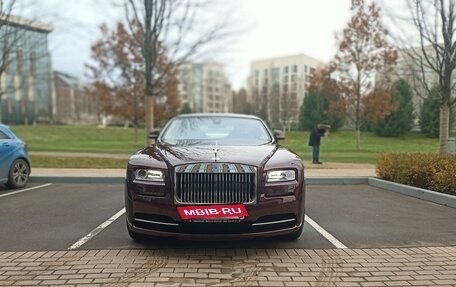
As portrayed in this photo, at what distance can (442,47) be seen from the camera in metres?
12.1

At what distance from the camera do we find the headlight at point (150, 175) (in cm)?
444

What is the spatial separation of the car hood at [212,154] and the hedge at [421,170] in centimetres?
474

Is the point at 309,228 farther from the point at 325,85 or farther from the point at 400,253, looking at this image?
the point at 325,85

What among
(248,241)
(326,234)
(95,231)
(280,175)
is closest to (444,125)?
(326,234)

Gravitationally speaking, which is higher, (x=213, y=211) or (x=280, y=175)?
(x=280, y=175)

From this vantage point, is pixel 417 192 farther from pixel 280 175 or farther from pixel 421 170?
pixel 280 175

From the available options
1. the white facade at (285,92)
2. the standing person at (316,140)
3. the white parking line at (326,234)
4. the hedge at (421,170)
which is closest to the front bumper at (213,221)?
the white parking line at (326,234)

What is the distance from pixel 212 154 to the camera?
466cm

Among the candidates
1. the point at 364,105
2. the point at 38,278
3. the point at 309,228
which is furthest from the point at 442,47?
the point at 364,105

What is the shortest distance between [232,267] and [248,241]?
3.03 feet

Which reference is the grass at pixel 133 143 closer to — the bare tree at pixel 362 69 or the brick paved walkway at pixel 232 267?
the bare tree at pixel 362 69

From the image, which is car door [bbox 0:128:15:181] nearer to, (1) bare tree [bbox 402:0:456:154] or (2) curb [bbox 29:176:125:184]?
(2) curb [bbox 29:176:125:184]

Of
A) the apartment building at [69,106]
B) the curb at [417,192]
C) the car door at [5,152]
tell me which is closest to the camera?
the curb at [417,192]

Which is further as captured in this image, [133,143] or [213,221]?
[133,143]
